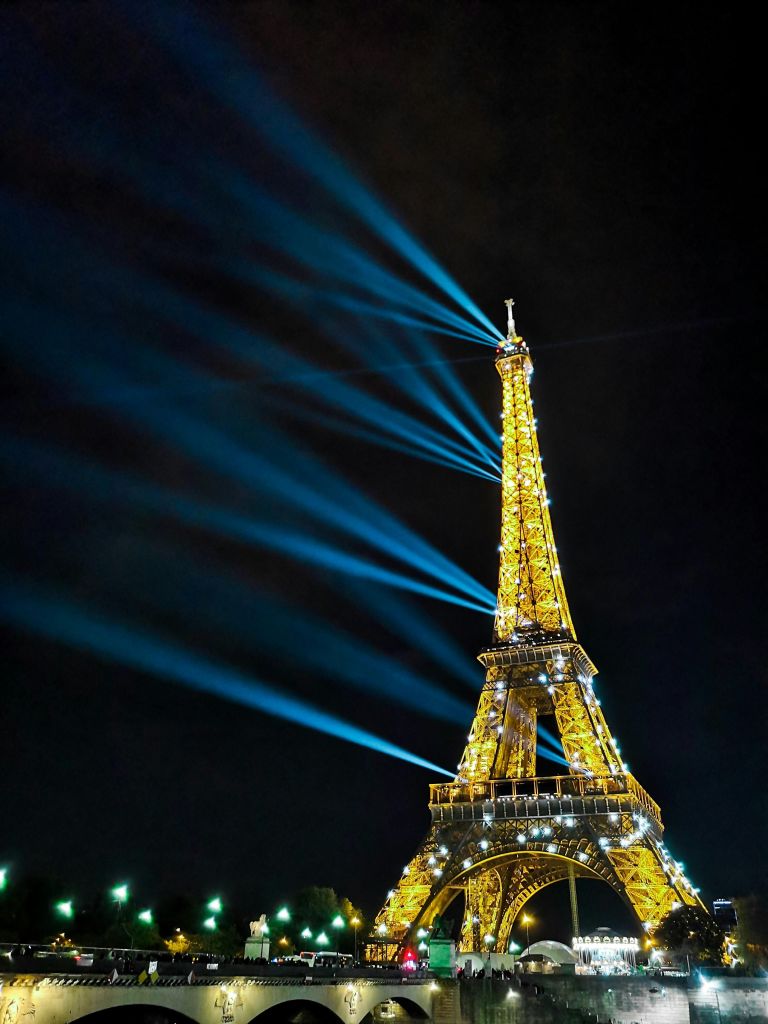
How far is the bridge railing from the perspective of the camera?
51.2 meters

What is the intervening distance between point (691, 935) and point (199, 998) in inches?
1100

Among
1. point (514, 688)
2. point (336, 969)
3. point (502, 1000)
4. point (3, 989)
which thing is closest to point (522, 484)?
point (514, 688)

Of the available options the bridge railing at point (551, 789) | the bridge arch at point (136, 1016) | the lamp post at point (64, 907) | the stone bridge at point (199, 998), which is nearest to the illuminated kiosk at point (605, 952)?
the bridge railing at point (551, 789)

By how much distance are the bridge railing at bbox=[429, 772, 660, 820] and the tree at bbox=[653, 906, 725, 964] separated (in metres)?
7.76

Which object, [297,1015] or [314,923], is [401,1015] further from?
[314,923]

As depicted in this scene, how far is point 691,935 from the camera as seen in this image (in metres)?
42.4

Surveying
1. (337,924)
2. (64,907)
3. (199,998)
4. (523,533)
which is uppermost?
(523,533)

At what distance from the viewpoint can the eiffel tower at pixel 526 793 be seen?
4847cm

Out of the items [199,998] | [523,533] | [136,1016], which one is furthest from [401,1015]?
[523,533]

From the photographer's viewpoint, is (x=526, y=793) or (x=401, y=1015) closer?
(x=401, y=1015)

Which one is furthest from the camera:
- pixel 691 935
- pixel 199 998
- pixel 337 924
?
pixel 337 924

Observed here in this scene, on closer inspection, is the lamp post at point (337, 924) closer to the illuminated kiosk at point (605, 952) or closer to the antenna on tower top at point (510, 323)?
the illuminated kiosk at point (605, 952)

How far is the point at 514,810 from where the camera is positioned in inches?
2037

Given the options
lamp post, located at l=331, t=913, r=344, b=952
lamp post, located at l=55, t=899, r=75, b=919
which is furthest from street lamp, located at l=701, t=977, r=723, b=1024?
lamp post, located at l=55, t=899, r=75, b=919
